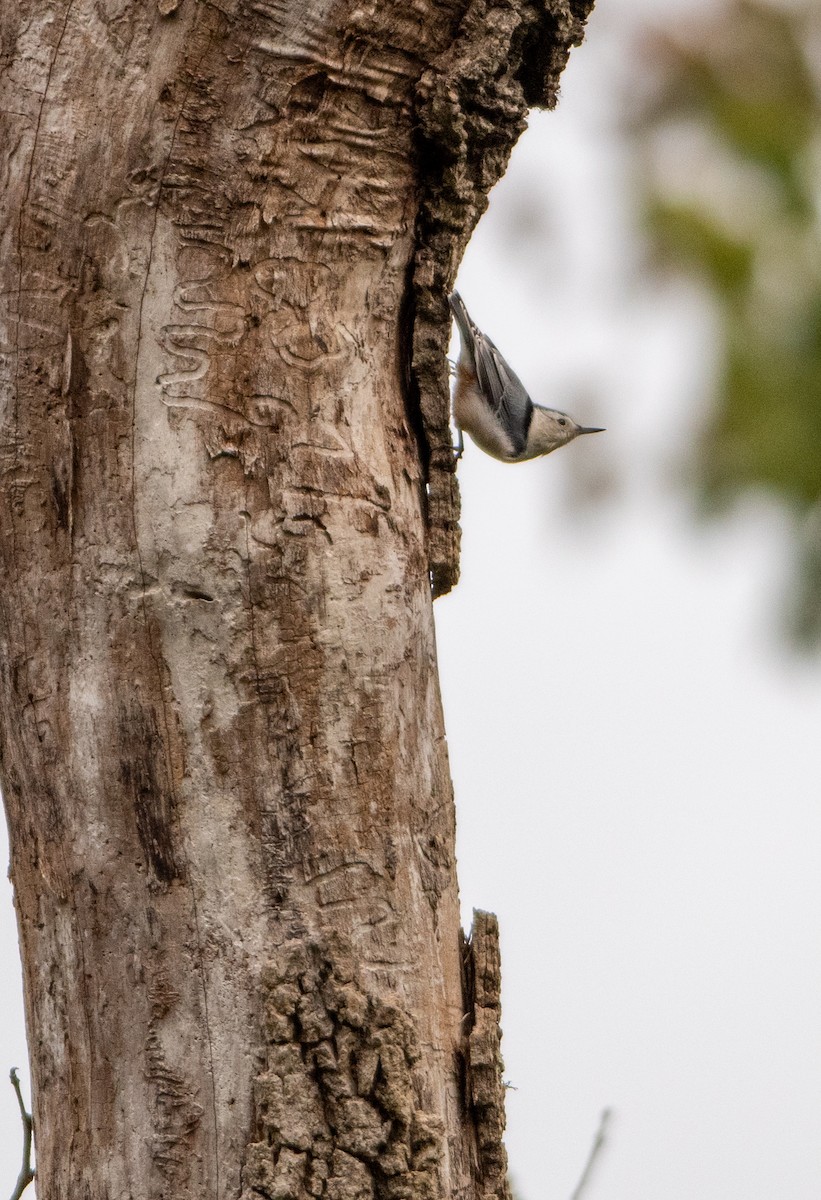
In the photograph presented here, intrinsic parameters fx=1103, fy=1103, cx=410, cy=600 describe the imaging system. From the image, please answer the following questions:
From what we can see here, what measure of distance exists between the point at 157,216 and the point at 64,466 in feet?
1.03

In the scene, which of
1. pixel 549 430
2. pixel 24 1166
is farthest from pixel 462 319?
pixel 24 1166

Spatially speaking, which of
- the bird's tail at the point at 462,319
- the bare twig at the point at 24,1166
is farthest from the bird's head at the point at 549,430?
the bare twig at the point at 24,1166

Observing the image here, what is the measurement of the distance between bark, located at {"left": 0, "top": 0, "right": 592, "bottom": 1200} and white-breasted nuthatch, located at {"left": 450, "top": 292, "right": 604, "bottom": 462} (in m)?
1.13

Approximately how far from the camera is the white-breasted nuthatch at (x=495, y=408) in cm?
259

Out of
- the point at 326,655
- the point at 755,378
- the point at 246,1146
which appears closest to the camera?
the point at 246,1146

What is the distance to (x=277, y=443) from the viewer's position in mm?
1337

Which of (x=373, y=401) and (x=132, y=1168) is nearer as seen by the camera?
(x=132, y=1168)

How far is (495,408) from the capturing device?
9.83 feet

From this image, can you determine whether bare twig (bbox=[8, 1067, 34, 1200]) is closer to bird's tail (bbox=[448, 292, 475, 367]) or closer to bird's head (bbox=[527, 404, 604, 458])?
bird's tail (bbox=[448, 292, 475, 367])

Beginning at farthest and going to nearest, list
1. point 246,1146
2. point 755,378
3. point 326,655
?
point 755,378 < point 326,655 < point 246,1146

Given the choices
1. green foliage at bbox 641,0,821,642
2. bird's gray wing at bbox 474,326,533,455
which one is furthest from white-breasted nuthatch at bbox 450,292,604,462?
green foliage at bbox 641,0,821,642

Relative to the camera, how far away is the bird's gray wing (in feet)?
8.67

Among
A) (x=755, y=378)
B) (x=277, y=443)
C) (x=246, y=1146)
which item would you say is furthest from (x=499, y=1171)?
(x=755, y=378)

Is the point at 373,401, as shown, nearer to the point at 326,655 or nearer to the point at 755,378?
the point at 326,655
